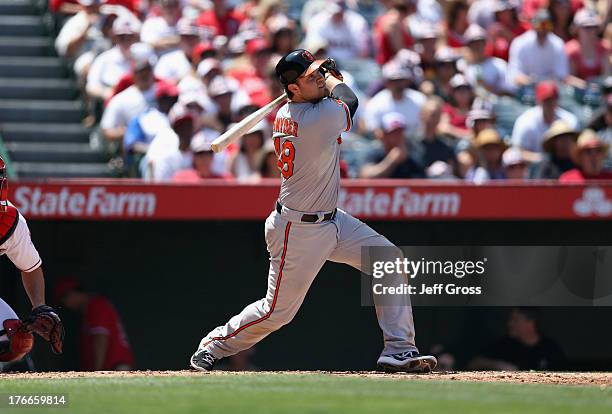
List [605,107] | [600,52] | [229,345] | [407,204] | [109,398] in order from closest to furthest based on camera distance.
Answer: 1. [109,398]
2. [229,345]
3. [407,204]
4. [605,107]
5. [600,52]

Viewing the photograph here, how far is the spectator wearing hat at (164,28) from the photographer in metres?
→ 12.3

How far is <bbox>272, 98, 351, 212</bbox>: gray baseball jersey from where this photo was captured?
7.10 metres

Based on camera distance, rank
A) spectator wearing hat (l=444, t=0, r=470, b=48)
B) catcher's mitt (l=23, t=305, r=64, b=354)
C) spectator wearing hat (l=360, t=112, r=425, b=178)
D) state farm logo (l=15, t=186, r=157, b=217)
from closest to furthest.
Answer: catcher's mitt (l=23, t=305, r=64, b=354) → state farm logo (l=15, t=186, r=157, b=217) → spectator wearing hat (l=360, t=112, r=425, b=178) → spectator wearing hat (l=444, t=0, r=470, b=48)

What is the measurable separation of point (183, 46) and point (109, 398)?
6.70 m

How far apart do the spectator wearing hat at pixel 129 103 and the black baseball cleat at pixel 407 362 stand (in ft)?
15.3

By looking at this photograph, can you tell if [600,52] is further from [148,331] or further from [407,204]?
[148,331]

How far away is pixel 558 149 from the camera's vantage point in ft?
36.7

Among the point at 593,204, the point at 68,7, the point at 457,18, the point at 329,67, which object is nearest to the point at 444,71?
the point at 457,18

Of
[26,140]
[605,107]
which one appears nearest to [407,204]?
[605,107]

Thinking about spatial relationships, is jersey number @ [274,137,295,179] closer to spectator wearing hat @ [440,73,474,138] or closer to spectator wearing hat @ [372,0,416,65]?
spectator wearing hat @ [440,73,474,138]

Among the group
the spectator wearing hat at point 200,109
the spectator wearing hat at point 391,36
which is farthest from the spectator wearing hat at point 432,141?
the spectator wearing hat at point 200,109

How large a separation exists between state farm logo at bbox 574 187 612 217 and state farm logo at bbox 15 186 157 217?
3146mm

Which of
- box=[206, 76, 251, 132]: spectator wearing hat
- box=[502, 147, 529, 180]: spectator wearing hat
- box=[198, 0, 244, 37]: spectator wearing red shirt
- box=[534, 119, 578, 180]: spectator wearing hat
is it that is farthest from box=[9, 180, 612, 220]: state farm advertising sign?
box=[198, 0, 244, 37]: spectator wearing red shirt

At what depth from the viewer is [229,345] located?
748cm
